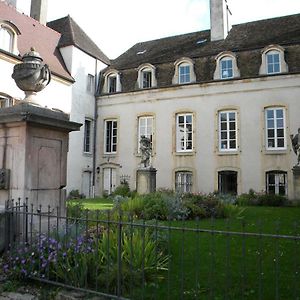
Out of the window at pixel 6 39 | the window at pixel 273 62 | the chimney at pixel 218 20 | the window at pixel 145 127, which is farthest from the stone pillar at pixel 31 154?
the chimney at pixel 218 20

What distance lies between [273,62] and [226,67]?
→ 2576mm

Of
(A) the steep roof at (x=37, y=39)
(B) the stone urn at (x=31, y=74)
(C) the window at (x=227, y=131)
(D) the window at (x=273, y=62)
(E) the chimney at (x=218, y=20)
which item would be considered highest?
(E) the chimney at (x=218, y=20)

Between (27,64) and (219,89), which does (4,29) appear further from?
(27,64)

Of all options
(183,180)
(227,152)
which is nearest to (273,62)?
(227,152)

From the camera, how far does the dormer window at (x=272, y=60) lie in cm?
1945

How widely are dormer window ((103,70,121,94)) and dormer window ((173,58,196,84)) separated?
4.09 m

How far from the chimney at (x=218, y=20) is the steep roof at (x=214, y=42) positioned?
0.43 meters

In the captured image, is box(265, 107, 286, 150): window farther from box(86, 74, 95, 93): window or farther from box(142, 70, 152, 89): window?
box(86, 74, 95, 93): window

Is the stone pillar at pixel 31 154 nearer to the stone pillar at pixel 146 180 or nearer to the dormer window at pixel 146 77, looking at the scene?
the stone pillar at pixel 146 180

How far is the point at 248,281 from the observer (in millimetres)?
4492

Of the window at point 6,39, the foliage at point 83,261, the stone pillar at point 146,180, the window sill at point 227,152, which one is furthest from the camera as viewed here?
the window sill at point 227,152

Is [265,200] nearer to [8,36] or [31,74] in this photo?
[31,74]

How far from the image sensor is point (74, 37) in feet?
74.3

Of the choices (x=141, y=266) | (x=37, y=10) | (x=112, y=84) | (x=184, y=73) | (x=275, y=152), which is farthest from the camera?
(x=112, y=84)
